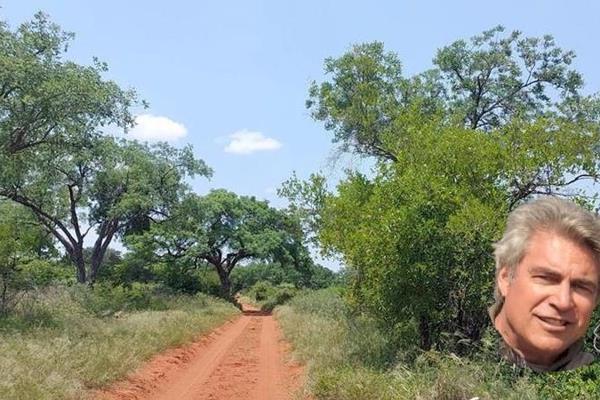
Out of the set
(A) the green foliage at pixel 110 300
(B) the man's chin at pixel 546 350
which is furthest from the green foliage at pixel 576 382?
(A) the green foliage at pixel 110 300

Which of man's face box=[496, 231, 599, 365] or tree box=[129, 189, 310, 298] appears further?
tree box=[129, 189, 310, 298]

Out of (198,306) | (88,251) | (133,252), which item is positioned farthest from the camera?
(88,251)

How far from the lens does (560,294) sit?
1643 mm

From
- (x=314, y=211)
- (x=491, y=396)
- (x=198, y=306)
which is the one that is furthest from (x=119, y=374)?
(x=198, y=306)

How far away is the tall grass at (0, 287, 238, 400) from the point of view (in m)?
10.8

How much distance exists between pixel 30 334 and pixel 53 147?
6.44 metres

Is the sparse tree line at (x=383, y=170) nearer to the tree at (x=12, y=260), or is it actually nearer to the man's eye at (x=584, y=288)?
the tree at (x=12, y=260)

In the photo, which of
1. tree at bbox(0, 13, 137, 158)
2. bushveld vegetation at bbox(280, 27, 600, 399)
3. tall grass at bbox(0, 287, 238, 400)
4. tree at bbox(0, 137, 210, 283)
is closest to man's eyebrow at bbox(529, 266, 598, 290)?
bushveld vegetation at bbox(280, 27, 600, 399)

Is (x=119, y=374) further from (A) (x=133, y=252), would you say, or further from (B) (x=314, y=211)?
(A) (x=133, y=252)

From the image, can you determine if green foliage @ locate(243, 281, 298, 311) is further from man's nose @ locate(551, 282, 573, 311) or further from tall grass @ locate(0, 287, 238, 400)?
man's nose @ locate(551, 282, 573, 311)

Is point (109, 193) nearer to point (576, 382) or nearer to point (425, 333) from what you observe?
point (425, 333)

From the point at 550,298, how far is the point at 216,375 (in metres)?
15.1

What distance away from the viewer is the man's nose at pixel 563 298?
1629 millimetres

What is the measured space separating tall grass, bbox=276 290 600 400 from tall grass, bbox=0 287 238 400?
4053 mm
